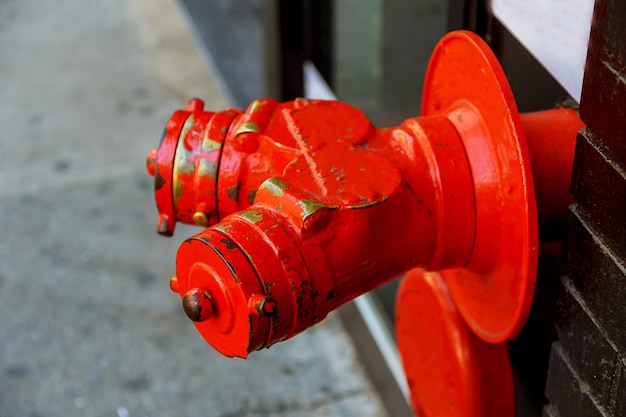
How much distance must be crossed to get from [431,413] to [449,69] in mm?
597

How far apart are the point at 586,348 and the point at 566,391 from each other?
4.1 inches


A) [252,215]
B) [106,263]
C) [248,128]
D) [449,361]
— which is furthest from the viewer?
[106,263]

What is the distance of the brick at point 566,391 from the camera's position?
3.80ft

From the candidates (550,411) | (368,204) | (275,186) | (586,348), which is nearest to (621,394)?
(586,348)

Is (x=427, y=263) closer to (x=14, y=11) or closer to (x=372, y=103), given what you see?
(x=372, y=103)

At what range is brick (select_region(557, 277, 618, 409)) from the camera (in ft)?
3.56

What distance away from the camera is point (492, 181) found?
1.14 metres

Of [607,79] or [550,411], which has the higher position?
A: [607,79]

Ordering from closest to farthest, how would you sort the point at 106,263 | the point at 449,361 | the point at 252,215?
the point at 252,215
the point at 449,361
the point at 106,263

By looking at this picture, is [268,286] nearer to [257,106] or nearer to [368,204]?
[368,204]

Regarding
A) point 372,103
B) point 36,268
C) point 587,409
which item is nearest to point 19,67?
point 36,268

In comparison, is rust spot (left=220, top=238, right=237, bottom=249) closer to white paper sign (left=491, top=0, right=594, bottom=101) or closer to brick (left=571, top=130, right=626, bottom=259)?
brick (left=571, top=130, right=626, bottom=259)

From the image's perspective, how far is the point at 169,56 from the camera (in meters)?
4.10

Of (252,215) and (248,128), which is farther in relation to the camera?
(248,128)
